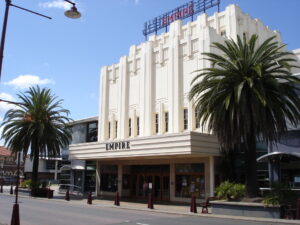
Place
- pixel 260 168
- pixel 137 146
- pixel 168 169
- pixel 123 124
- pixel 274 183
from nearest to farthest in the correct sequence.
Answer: pixel 274 183, pixel 260 168, pixel 137 146, pixel 168 169, pixel 123 124

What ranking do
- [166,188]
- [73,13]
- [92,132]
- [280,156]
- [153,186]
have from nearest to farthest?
[73,13] < [280,156] < [166,188] < [153,186] < [92,132]

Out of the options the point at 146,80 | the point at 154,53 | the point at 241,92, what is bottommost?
the point at 241,92

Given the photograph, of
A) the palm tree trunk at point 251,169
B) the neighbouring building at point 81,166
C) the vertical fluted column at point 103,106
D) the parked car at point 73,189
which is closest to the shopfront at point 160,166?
the neighbouring building at point 81,166

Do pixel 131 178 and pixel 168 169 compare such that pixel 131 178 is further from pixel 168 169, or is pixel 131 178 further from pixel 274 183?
pixel 274 183

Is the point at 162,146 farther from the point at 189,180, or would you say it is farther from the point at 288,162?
A: the point at 288,162

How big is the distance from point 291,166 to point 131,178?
Result: 56.6 feet

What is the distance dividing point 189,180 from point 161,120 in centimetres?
580

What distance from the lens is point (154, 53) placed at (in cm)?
3509

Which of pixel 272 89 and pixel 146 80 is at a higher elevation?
pixel 146 80

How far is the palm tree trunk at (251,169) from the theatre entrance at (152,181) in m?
11.4

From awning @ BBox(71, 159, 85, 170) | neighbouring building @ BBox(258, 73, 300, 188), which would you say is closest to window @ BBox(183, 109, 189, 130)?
neighbouring building @ BBox(258, 73, 300, 188)

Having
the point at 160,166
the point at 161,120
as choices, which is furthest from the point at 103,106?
the point at 160,166

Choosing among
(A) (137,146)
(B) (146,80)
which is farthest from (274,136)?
(B) (146,80)

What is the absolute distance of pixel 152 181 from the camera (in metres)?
35.1
